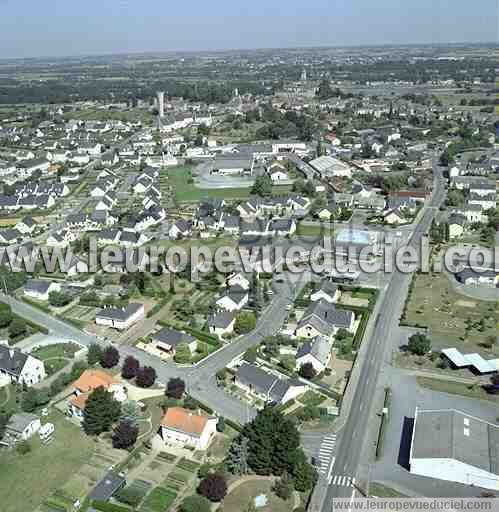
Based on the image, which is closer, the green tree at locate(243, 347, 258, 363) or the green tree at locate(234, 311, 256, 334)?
the green tree at locate(243, 347, 258, 363)

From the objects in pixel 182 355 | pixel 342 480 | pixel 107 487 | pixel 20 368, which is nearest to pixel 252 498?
pixel 342 480

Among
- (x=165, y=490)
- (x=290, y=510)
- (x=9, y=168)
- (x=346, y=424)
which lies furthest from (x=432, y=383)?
(x=9, y=168)

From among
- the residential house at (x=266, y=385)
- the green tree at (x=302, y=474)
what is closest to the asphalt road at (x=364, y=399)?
the green tree at (x=302, y=474)

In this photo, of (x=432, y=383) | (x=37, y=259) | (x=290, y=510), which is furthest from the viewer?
(x=37, y=259)

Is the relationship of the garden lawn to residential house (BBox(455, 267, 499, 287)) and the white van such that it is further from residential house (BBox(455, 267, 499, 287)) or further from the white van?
residential house (BBox(455, 267, 499, 287))

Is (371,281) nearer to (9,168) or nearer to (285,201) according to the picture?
(285,201)

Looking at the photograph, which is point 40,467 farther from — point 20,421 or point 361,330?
point 361,330

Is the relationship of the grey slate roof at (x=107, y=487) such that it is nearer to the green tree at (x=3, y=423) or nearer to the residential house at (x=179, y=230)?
the green tree at (x=3, y=423)

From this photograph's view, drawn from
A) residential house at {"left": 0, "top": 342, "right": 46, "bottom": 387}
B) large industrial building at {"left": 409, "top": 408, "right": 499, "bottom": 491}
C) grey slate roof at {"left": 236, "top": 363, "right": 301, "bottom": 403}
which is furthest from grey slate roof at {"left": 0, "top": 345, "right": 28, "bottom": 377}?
large industrial building at {"left": 409, "top": 408, "right": 499, "bottom": 491}
